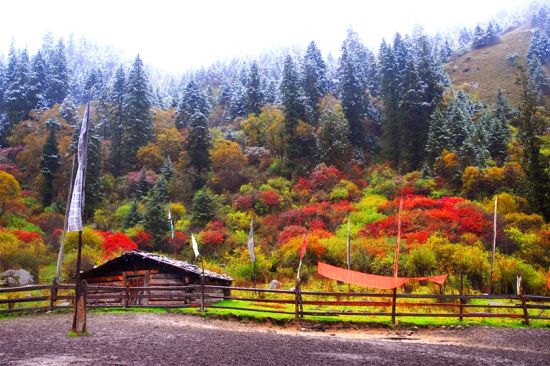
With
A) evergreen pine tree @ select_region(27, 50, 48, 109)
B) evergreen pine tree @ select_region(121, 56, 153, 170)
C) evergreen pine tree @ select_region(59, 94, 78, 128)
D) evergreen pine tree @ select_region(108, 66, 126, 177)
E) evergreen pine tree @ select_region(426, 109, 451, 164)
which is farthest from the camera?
evergreen pine tree @ select_region(27, 50, 48, 109)

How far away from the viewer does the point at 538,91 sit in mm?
66938

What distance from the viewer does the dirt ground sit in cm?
969

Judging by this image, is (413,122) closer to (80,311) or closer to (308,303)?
(308,303)

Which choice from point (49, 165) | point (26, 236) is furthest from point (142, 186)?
point (26, 236)

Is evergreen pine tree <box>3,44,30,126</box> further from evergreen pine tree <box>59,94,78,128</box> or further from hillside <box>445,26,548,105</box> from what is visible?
hillside <box>445,26,548,105</box>

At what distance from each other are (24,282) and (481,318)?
2903 cm

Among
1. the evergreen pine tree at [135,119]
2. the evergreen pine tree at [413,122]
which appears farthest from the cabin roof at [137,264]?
the evergreen pine tree at [135,119]

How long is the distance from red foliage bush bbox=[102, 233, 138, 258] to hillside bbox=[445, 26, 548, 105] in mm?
60645

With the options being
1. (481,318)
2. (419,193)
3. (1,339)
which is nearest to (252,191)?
(419,193)

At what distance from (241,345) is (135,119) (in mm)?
51401

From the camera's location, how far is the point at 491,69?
85.8 metres

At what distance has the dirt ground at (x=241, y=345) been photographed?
9.69 metres

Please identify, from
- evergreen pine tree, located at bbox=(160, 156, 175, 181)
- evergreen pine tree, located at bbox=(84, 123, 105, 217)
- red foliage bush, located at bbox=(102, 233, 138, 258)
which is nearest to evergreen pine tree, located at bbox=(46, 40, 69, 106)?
evergreen pine tree, located at bbox=(84, 123, 105, 217)

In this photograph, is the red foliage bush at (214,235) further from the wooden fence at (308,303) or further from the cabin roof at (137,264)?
the cabin roof at (137,264)
